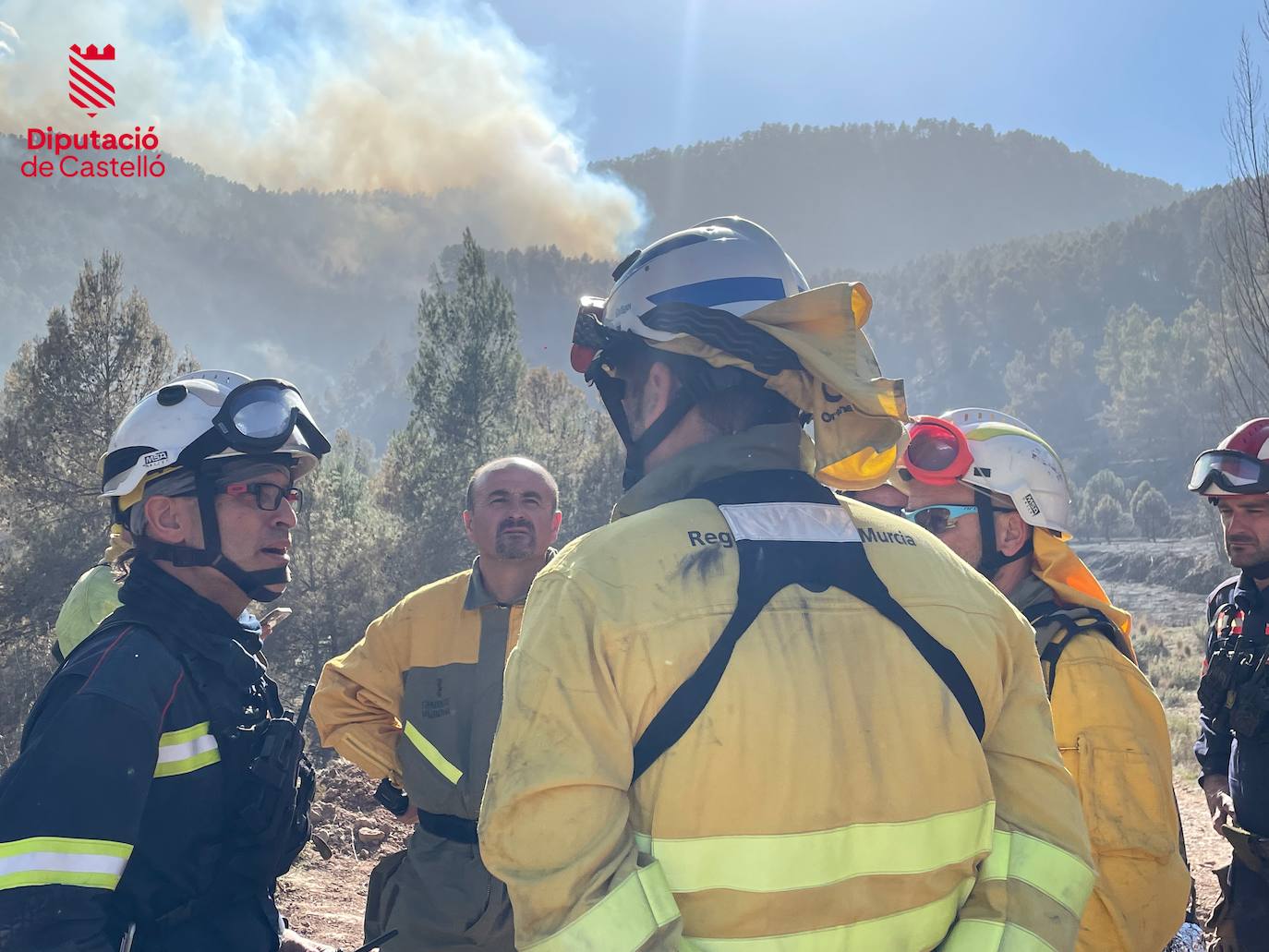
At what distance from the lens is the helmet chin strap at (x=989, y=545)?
10.6 ft

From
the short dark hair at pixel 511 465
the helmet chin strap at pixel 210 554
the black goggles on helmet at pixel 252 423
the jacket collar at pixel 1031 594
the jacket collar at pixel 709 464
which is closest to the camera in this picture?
the jacket collar at pixel 709 464

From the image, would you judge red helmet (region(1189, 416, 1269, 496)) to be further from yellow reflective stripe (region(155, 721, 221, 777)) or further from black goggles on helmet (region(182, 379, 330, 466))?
yellow reflective stripe (region(155, 721, 221, 777))

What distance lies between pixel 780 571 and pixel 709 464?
266mm

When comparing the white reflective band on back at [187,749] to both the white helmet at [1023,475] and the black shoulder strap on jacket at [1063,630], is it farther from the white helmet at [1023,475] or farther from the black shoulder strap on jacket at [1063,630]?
the white helmet at [1023,475]

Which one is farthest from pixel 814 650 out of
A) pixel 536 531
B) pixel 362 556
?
pixel 362 556

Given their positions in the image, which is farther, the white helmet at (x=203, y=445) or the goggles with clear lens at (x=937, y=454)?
the goggles with clear lens at (x=937, y=454)

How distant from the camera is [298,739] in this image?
241cm

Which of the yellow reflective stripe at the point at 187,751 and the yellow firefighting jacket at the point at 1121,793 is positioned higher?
the yellow reflective stripe at the point at 187,751

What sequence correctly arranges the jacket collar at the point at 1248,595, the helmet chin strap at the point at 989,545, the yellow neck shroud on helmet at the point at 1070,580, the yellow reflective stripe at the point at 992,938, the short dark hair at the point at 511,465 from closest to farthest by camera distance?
the yellow reflective stripe at the point at 992,938 < the yellow neck shroud on helmet at the point at 1070,580 < the helmet chin strap at the point at 989,545 < the jacket collar at the point at 1248,595 < the short dark hair at the point at 511,465

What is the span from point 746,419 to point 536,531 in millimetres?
2393

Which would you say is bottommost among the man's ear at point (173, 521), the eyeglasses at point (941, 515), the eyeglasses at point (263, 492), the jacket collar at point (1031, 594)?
the jacket collar at point (1031, 594)

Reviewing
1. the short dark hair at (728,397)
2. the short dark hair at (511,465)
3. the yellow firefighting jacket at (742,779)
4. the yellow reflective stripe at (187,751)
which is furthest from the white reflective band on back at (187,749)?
the short dark hair at (511,465)

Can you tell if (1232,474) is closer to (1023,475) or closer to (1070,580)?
(1023,475)

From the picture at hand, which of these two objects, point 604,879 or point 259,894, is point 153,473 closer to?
point 259,894
